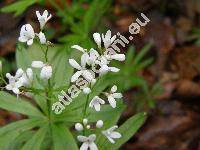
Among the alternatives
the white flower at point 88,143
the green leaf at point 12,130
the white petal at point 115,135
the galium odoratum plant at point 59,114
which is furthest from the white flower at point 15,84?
the white petal at point 115,135

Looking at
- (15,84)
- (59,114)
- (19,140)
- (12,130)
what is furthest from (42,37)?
(19,140)

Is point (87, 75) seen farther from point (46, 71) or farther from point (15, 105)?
point (15, 105)

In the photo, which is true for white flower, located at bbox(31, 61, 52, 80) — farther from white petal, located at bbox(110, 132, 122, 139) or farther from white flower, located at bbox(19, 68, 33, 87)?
white petal, located at bbox(110, 132, 122, 139)

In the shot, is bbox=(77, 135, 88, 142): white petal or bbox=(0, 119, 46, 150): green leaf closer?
bbox=(77, 135, 88, 142): white petal

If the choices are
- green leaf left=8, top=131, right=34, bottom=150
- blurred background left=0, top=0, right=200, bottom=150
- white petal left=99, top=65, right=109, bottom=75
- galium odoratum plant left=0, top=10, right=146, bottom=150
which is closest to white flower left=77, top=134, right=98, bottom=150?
galium odoratum plant left=0, top=10, right=146, bottom=150

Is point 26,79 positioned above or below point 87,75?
above

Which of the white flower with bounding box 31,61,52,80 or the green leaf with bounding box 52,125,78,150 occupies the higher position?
the white flower with bounding box 31,61,52,80
